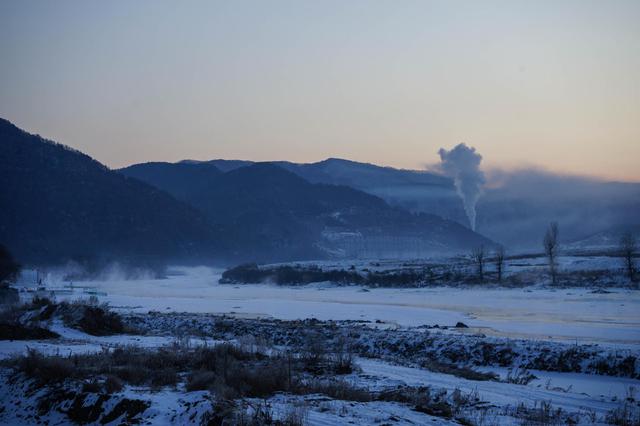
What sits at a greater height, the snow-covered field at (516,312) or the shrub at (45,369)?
the shrub at (45,369)

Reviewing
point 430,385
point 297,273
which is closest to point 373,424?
point 430,385

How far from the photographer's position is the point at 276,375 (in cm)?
1384

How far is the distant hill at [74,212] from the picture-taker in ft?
492

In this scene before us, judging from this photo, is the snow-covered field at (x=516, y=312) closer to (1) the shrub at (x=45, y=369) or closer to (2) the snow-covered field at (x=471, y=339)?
(2) the snow-covered field at (x=471, y=339)

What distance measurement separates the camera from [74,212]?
164 metres

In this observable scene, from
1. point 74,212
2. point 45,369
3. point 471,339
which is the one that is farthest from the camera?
point 74,212

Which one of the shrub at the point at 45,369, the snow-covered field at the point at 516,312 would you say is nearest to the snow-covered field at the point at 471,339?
the snow-covered field at the point at 516,312

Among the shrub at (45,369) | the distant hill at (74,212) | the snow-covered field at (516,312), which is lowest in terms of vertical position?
the snow-covered field at (516,312)

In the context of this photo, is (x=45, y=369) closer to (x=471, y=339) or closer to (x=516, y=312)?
(x=471, y=339)

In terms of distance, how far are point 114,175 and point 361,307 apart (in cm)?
15644

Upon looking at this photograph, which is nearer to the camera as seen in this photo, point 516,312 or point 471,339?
point 471,339

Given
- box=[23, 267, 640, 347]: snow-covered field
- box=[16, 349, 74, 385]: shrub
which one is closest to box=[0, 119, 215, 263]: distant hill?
box=[23, 267, 640, 347]: snow-covered field

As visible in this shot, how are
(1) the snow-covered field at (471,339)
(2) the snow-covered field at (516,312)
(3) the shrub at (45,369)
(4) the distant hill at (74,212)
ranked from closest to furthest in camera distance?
(1) the snow-covered field at (471,339) → (3) the shrub at (45,369) → (2) the snow-covered field at (516,312) → (4) the distant hill at (74,212)

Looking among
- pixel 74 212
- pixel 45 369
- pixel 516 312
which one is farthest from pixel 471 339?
pixel 74 212
